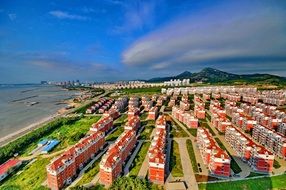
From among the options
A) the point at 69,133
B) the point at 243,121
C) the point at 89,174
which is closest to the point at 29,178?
the point at 89,174

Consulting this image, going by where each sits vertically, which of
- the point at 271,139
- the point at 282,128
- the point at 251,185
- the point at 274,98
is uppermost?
the point at 274,98

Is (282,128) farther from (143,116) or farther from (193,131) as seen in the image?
(143,116)

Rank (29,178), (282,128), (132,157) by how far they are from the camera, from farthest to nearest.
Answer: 1. (282,128)
2. (132,157)
3. (29,178)

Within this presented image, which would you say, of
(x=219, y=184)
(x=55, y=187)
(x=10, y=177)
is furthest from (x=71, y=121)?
(x=219, y=184)

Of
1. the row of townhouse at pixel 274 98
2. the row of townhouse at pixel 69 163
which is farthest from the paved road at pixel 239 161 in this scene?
the row of townhouse at pixel 274 98

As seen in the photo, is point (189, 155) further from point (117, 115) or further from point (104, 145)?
point (117, 115)

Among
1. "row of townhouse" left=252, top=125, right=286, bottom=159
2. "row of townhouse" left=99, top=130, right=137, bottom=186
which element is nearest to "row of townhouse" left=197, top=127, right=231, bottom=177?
"row of townhouse" left=252, top=125, right=286, bottom=159
